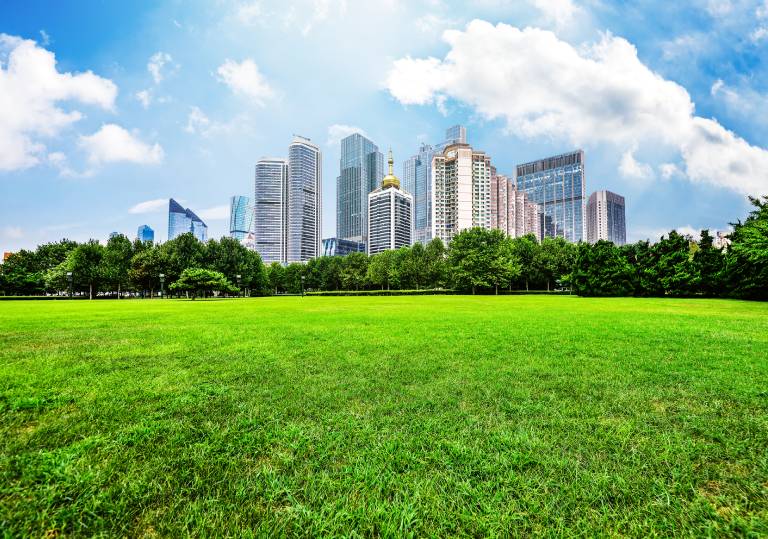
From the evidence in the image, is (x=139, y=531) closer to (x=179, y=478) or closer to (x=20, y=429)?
(x=179, y=478)

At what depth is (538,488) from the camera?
8.01ft

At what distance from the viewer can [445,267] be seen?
66.6 m

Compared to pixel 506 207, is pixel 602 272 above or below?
below

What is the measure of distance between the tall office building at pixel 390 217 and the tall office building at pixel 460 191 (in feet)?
68.5

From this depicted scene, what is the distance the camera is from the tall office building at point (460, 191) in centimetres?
14650

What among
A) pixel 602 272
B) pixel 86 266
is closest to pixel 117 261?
pixel 86 266

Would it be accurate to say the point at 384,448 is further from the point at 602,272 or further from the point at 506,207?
the point at 506,207

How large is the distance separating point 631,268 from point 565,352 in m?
44.9

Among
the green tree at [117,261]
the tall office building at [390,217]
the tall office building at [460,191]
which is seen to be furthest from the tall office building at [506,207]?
the green tree at [117,261]

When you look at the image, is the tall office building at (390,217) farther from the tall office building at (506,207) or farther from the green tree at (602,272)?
the green tree at (602,272)

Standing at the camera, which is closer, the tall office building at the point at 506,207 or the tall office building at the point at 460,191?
the tall office building at the point at 460,191

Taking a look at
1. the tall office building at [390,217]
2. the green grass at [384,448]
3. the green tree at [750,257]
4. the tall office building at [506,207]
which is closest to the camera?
the green grass at [384,448]

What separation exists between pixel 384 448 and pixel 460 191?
151402 millimetres

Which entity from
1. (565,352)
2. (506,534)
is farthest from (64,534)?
(565,352)
